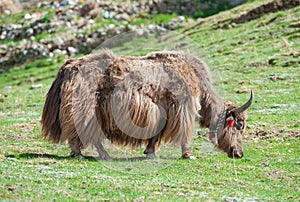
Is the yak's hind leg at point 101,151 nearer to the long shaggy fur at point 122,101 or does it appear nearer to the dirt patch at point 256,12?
the long shaggy fur at point 122,101

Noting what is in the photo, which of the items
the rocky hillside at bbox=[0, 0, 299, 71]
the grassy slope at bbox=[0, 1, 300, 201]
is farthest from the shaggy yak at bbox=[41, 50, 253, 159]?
the rocky hillside at bbox=[0, 0, 299, 71]

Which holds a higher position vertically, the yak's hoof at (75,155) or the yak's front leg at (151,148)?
the yak's front leg at (151,148)

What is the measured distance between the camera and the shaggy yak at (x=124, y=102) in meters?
10.9

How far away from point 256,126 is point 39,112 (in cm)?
700

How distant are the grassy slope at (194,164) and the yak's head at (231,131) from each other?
0.22 metres

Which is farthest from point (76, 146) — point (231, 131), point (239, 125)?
point (239, 125)

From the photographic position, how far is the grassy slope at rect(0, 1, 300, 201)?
8.34m

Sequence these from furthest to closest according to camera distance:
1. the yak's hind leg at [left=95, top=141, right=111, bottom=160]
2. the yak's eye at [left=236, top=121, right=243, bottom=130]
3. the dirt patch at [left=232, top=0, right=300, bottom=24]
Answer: the dirt patch at [left=232, top=0, right=300, bottom=24], the yak's eye at [left=236, top=121, right=243, bottom=130], the yak's hind leg at [left=95, top=141, right=111, bottom=160]

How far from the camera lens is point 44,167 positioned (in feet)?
31.6

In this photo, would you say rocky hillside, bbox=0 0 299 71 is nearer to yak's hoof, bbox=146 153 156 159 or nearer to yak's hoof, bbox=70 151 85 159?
yak's hoof, bbox=146 153 156 159

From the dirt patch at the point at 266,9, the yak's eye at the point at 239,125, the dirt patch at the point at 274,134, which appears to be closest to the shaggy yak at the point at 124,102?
the yak's eye at the point at 239,125

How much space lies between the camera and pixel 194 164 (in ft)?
35.5

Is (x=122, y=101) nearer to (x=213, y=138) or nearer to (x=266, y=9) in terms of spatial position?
(x=213, y=138)

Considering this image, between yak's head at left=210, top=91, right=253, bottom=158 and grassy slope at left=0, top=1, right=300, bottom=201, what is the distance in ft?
0.73
